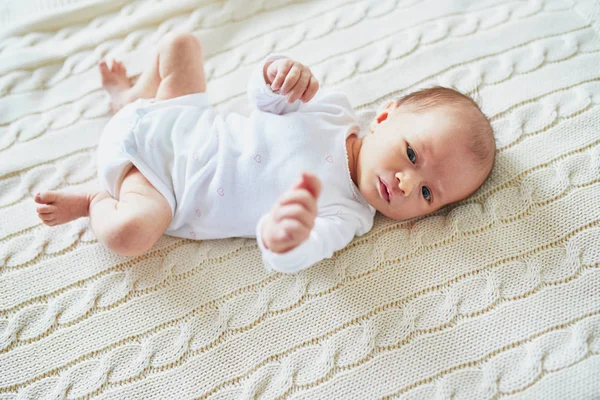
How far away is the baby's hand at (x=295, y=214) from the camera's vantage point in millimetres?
781

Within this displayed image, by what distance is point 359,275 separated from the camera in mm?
1075

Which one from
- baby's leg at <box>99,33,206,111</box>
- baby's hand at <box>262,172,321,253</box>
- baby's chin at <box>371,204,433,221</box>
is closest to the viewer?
baby's hand at <box>262,172,321,253</box>

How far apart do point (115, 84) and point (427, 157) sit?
84 centimetres

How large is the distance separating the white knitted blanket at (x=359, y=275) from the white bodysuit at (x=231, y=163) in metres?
0.07

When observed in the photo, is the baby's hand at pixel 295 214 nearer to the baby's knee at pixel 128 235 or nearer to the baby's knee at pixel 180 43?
the baby's knee at pixel 128 235

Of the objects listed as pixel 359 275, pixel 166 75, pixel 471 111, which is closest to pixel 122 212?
pixel 166 75

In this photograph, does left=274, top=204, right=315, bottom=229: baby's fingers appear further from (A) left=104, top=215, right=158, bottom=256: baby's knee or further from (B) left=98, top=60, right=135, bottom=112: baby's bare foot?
(B) left=98, top=60, right=135, bottom=112: baby's bare foot

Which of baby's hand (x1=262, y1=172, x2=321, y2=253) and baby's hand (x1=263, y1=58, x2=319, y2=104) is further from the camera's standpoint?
baby's hand (x1=263, y1=58, x2=319, y2=104)

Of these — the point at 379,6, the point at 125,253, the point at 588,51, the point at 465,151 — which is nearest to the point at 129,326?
the point at 125,253

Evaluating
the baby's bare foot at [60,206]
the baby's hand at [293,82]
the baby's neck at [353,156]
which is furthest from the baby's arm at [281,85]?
the baby's bare foot at [60,206]

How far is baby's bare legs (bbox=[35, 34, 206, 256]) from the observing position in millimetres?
1020

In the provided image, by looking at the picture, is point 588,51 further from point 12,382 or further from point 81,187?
point 12,382

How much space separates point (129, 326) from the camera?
103cm

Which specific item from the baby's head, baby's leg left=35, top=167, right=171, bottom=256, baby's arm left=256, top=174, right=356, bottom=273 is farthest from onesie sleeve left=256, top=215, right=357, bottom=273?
baby's leg left=35, top=167, right=171, bottom=256
